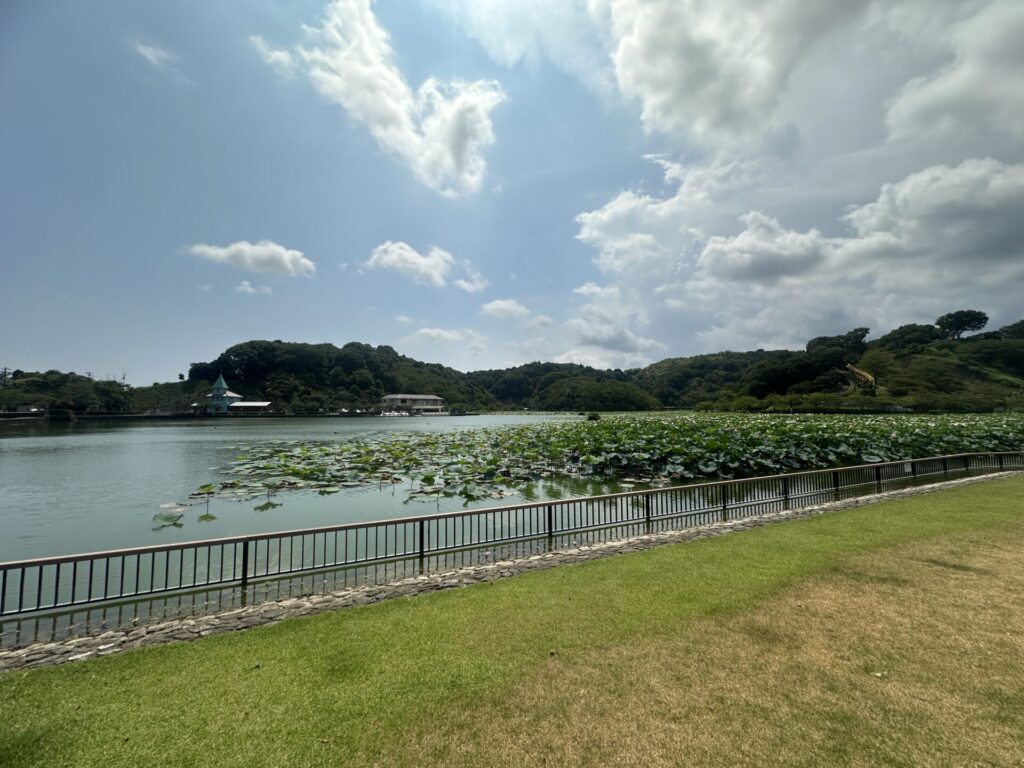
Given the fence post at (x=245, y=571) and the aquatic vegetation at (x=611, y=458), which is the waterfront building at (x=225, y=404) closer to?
the aquatic vegetation at (x=611, y=458)

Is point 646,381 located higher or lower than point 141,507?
higher

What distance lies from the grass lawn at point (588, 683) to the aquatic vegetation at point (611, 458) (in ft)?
29.3

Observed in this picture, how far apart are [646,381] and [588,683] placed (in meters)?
130

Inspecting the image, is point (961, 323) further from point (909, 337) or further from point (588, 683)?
point (588, 683)

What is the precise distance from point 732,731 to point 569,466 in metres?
16.4

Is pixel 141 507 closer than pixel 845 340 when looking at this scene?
Yes

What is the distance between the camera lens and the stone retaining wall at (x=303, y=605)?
16.0ft

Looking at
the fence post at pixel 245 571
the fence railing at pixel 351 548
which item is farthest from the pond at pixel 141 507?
the fence post at pixel 245 571

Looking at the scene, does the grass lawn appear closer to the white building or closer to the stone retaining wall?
the stone retaining wall

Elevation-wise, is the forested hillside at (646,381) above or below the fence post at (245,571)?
above

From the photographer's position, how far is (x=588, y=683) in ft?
13.0

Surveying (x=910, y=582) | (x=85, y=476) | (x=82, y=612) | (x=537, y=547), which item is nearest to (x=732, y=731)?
(x=910, y=582)

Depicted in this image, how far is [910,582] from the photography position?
6.00 m

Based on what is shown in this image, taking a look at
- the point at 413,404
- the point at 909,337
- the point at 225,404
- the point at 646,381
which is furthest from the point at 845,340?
the point at 225,404
